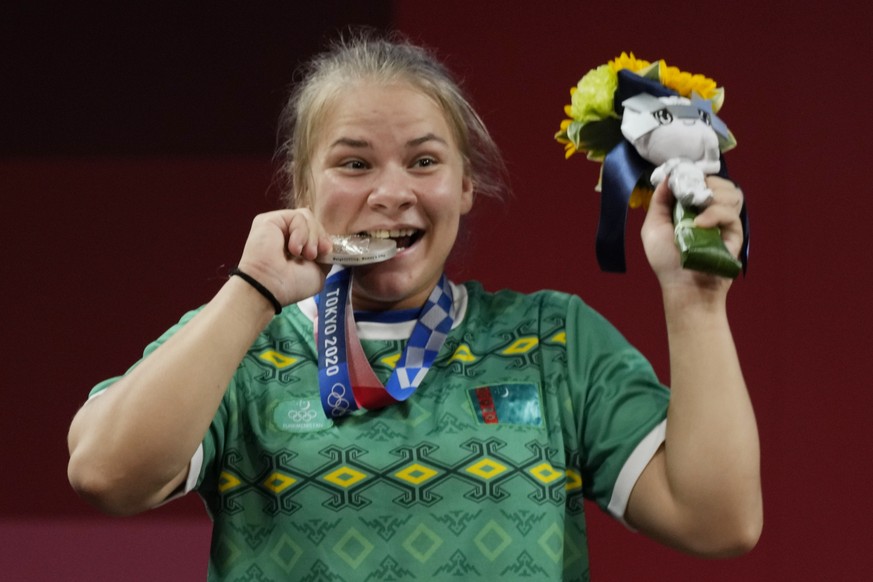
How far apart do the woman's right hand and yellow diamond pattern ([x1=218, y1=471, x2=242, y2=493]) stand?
23 cm

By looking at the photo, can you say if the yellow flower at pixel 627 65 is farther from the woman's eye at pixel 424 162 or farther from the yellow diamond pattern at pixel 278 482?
the yellow diamond pattern at pixel 278 482

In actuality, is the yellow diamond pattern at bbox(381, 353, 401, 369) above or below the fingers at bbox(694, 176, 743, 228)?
below

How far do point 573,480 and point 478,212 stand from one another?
0.76m

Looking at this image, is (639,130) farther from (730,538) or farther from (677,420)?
(730,538)

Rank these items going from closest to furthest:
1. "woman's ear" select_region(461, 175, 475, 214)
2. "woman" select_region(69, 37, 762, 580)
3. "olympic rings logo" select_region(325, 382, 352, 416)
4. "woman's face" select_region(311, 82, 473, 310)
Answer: "woman" select_region(69, 37, 762, 580) < "olympic rings logo" select_region(325, 382, 352, 416) < "woman's face" select_region(311, 82, 473, 310) < "woman's ear" select_region(461, 175, 475, 214)

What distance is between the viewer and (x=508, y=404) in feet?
5.24

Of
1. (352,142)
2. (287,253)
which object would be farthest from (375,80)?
(287,253)

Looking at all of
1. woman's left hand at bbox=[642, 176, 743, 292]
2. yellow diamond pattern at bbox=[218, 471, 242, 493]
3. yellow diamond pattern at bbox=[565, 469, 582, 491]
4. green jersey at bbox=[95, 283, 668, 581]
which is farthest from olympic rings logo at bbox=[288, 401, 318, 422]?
woman's left hand at bbox=[642, 176, 743, 292]

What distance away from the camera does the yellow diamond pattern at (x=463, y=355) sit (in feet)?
5.45

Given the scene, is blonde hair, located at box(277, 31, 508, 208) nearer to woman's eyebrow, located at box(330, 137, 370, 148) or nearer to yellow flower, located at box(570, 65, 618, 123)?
woman's eyebrow, located at box(330, 137, 370, 148)

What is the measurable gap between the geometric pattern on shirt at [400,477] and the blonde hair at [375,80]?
43 cm

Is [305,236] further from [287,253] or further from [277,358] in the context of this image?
[277,358]

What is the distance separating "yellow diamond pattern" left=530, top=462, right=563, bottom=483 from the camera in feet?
5.08

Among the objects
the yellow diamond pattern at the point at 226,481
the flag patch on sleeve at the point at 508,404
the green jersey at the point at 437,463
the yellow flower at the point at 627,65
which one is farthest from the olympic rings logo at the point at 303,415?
the yellow flower at the point at 627,65
